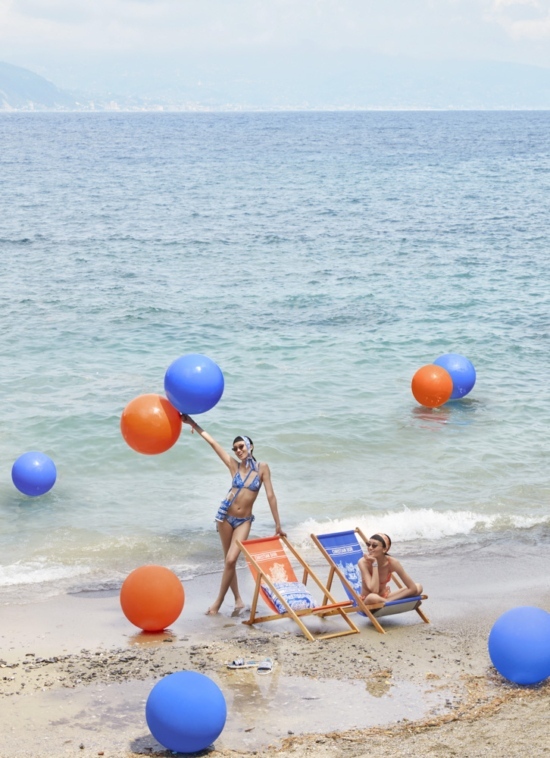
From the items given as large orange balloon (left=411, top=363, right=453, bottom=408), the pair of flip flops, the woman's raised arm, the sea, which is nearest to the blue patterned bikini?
the woman's raised arm

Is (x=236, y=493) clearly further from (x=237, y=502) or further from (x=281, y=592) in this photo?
(x=281, y=592)

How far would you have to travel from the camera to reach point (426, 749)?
6.14 meters

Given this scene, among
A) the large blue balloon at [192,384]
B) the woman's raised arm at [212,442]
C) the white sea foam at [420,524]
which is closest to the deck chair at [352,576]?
the woman's raised arm at [212,442]

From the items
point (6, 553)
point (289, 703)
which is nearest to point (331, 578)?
point (289, 703)

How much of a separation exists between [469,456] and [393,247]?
17.3 meters

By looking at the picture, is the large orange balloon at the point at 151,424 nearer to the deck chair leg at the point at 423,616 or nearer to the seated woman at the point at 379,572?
the seated woman at the point at 379,572

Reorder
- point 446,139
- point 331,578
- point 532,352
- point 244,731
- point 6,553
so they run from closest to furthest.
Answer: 1. point 244,731
2. point 331,578
3. point 6,553
4. point 532,352
5. point 446,139

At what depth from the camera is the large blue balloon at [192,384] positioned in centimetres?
855

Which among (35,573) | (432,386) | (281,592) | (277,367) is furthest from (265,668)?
(277,367)

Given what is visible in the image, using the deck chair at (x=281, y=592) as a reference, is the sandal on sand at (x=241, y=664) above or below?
below

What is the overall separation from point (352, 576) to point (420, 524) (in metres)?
2.52

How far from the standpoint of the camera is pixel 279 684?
24.0 ft

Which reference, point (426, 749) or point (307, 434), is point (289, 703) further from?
point (307, 434)

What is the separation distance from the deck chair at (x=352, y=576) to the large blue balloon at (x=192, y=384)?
161cm
